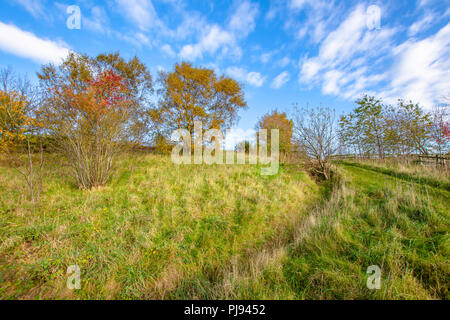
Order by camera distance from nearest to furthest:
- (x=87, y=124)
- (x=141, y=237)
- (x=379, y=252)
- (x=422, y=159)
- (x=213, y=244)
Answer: (x=379, y=252)
(x=141, y=237)
(x=213, y=244)
(x=87, y=124)
(x=422, y=159)

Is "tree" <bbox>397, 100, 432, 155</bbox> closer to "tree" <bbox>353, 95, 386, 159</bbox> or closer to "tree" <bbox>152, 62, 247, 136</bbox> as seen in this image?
"tree" <bbox>353, 95, 386, 159</bbox>

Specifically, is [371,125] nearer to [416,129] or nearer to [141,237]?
[416,129]

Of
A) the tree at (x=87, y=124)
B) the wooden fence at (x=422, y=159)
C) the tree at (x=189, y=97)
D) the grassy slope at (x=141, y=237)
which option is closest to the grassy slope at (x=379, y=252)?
the grassy slope at (x=141, y=237)

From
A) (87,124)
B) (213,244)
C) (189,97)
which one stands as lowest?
(213,244)

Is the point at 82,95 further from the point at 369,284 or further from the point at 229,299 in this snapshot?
the point at 369,284

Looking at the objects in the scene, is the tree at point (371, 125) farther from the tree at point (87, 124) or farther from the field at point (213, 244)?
the tree at point (87, 124)

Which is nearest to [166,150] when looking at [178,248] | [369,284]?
[178,248]

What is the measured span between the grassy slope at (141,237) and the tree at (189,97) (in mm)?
7651

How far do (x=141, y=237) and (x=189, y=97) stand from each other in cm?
1201

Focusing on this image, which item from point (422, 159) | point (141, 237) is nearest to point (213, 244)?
point (141, 237)

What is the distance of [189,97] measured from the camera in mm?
13125

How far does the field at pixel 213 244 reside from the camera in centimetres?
242

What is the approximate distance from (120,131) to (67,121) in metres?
1.64

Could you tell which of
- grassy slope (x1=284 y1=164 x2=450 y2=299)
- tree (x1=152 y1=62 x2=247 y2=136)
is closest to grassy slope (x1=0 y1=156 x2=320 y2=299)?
grassy slope (x1=284 y1=164 x2=450 y2=299)
